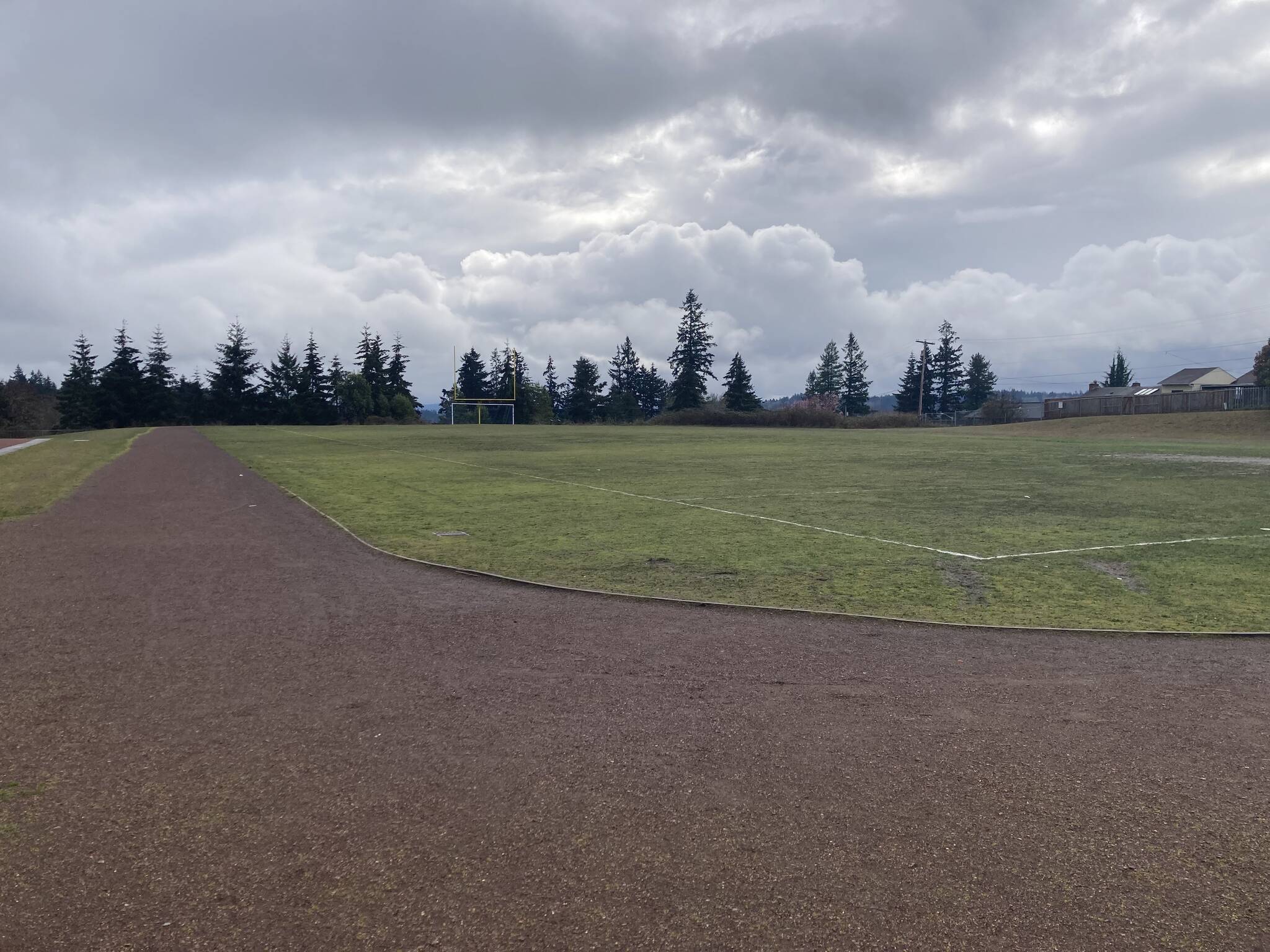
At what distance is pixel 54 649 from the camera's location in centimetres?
592

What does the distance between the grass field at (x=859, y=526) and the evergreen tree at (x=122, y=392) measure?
203 feet

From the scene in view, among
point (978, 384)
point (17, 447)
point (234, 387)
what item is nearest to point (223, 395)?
point (234, 387)

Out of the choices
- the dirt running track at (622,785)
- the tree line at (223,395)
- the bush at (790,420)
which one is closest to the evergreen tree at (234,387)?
the tree line at (223,395)

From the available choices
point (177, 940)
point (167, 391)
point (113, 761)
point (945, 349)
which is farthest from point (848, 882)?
point (945, 349)

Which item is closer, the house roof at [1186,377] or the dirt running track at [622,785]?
the dirt running track at [622,785]

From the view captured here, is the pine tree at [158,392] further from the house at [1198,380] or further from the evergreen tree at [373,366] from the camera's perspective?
the house at [1198,380]

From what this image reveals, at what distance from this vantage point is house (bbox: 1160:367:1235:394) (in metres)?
107

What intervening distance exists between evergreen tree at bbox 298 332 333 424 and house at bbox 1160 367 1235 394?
3884 inches

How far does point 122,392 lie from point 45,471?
2646 inches

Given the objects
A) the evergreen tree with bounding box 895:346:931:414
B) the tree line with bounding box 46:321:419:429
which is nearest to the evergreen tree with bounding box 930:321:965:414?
the evergreen tree with bounding box 895:346:931:414

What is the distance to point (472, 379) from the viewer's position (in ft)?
372

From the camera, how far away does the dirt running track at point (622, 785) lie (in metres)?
2.87

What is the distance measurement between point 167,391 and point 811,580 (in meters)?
87.7

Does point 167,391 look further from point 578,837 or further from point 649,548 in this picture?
point 578,837
